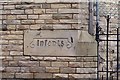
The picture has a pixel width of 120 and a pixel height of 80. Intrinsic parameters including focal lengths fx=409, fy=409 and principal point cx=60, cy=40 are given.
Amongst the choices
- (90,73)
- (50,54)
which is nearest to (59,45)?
(50,54)

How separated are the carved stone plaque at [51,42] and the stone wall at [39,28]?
59 millimetres

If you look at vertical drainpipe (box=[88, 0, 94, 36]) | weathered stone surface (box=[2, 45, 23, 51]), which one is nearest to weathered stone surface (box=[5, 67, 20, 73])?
weathered stone surface (box=[2, 45, 23, 51])

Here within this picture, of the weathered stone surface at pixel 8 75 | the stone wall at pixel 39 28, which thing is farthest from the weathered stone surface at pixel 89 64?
the weathered stone surface at pixel 8 75

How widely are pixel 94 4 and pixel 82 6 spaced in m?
0.16

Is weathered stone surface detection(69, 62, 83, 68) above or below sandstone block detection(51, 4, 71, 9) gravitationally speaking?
below

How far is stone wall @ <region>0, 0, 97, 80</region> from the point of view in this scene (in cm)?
552

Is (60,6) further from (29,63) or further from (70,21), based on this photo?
(29,63)

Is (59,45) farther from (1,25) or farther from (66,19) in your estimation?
(1,25)

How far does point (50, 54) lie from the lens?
18.1 feet

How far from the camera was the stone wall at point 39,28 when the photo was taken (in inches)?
217

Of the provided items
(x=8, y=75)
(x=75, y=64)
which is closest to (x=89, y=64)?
(x=75, y=64)

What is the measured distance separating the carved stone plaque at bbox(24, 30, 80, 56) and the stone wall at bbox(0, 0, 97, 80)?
59mm

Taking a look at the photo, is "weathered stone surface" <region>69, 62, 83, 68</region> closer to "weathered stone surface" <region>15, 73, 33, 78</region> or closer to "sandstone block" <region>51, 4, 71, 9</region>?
"weathered stone surface" <region>15, 73, 33, 78</region>

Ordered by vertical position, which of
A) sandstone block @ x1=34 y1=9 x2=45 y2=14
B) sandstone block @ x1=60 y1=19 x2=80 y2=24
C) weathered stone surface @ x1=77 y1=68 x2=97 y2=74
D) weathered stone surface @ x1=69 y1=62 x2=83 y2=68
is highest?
sandstone block @ x1=34 y1=9 x2=45 y2=14
